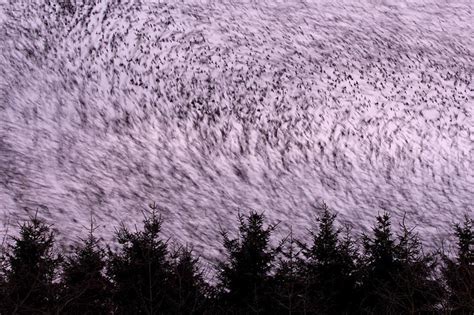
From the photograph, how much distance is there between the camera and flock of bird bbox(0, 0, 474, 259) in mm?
19625

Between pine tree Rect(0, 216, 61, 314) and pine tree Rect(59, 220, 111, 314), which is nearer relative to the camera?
pine tree Rect(0, 216, 61, 314)

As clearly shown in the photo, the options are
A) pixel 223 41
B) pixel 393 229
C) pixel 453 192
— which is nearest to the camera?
pixel 393 229

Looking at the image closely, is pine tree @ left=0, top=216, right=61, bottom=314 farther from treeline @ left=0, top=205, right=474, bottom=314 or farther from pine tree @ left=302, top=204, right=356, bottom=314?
pine tree @ left=302, top=204, right=356, bottom=314

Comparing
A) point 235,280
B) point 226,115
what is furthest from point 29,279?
point 226,115

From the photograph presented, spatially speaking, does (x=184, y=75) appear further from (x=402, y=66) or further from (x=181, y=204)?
(x=402, y=66)

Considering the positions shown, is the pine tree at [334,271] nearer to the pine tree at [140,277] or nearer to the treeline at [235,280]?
the treeline at [235,280]

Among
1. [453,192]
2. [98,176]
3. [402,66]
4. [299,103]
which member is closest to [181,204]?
[98,176]

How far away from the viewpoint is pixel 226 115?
83.3ft

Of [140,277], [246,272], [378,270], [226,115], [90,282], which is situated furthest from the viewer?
[226,115]

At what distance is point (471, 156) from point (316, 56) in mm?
10346

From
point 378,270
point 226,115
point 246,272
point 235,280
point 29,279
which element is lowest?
point 29,279

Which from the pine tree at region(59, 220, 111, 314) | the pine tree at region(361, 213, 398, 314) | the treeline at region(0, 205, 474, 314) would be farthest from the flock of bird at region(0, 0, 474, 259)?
the pine tree at region(361, 213, 398, 314)

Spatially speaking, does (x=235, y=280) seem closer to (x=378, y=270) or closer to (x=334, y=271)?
(x=334, y=271)

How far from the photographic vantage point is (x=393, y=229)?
2170 cm
